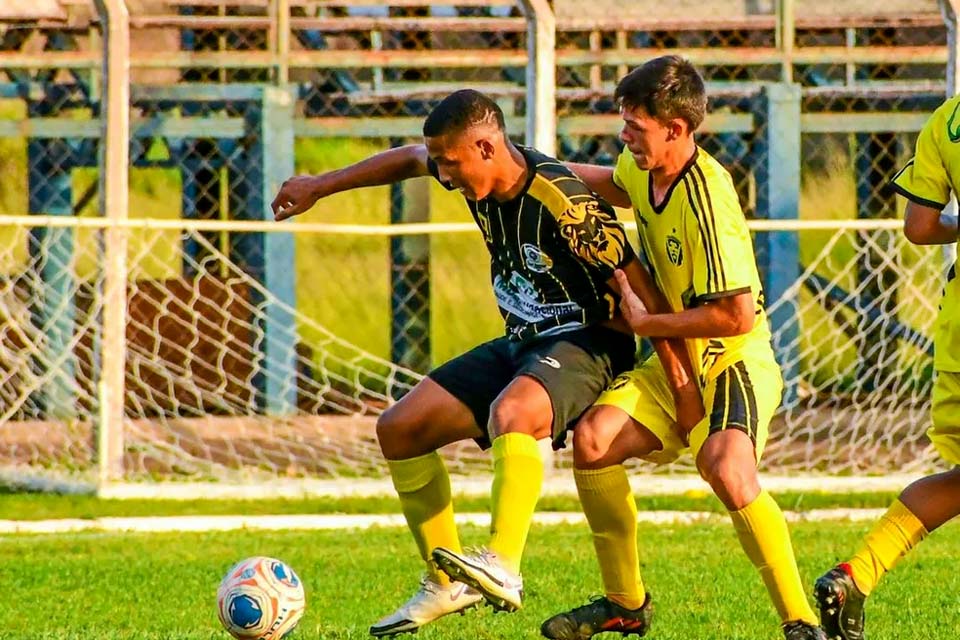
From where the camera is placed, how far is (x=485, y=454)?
1238cm

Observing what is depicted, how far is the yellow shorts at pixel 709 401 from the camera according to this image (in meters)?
5.61

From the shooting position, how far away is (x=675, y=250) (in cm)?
573

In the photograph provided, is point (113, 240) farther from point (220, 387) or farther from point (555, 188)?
point (555, 188)

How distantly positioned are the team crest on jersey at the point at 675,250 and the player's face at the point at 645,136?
249mm

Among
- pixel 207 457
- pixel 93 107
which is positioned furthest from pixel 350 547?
pixel 93 107

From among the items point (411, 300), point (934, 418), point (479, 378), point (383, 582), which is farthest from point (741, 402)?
point (411, 300)

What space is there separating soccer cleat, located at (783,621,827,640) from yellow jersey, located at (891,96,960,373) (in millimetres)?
957

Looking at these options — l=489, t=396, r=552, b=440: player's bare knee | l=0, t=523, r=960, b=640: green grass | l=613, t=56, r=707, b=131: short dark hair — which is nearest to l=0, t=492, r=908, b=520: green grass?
l=0, t=523, r=960, b=640: green grass

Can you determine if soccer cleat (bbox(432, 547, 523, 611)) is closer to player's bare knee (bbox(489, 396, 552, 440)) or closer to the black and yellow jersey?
player's bare knee (bbox(489, 396, 552, 440))

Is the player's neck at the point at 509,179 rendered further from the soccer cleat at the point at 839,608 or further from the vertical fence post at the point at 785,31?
the vertical fence post at the point at 785,31

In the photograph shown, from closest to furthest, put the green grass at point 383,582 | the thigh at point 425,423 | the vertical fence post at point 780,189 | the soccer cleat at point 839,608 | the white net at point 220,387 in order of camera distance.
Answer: the soccer cleat at point 839,608 < the thigh at point 425,423 < the green grass at point 383,582 < the white net at point 220,387 < the vertical fence post at point 780,189

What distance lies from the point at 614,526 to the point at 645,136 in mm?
1291

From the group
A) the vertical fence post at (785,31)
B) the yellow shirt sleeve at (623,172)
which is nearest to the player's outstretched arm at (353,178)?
the yellow shirt sleeve at (623,172)

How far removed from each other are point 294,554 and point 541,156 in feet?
10.7
